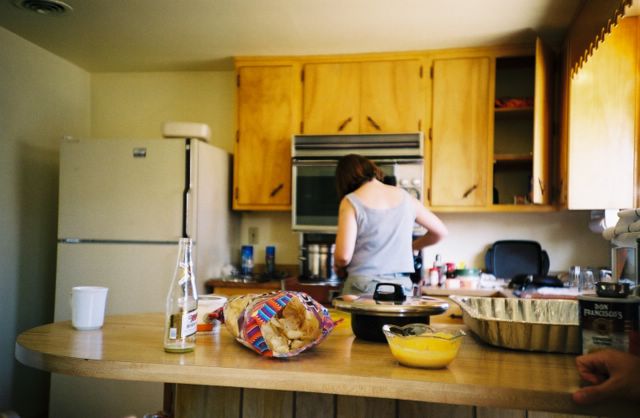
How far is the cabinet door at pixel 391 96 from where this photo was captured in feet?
11.3

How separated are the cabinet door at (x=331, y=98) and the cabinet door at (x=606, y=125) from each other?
4.09 feet

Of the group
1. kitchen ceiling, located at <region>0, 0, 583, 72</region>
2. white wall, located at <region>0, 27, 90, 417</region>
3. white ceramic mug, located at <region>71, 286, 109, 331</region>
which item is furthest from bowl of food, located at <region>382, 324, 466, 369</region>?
white wall, located at <region>0, 27, 90, 417</region>

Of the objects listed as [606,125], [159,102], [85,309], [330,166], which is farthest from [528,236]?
[85,309]

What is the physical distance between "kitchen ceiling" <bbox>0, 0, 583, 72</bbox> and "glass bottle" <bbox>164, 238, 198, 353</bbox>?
1905 millimetres

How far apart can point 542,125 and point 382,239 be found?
1.39 m

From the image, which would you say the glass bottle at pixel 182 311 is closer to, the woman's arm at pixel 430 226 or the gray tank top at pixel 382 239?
the gray tank top at pixel 382 239

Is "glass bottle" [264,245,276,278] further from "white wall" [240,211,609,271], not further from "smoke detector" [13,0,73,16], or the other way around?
"smoke detector" [13,0,73,16]

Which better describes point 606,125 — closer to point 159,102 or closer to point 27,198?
point 159,102

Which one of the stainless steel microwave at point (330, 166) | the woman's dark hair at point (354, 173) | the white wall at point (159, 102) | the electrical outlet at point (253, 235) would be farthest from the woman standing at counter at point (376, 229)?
the white wall at point (159, 102)

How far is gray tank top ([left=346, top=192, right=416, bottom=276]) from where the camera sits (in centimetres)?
232

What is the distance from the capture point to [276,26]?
315cm

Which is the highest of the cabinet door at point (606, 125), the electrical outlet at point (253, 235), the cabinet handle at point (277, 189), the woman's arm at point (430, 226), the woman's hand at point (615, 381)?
the cabinet door at point (606, 125)

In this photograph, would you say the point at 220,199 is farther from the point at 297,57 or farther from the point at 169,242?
the point at 297,57

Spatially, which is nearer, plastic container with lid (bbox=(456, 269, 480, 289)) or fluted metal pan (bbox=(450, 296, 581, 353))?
fluted metal pan (bbox=(450, 296, 581, 353))
